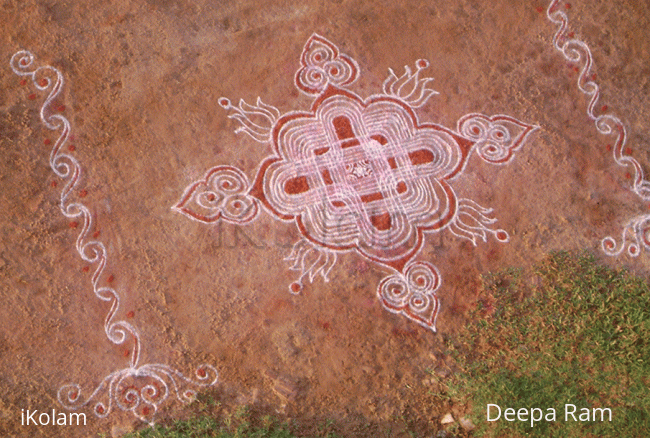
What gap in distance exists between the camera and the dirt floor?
560 cm

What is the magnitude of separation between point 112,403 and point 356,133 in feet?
12.0

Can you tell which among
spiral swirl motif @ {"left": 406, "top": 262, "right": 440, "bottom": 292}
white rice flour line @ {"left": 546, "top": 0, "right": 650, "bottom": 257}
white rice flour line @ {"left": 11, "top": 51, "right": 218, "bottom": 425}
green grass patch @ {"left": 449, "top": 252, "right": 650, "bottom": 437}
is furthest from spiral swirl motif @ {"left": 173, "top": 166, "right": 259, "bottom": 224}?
white rice flour line @ {"left": 546, "top": 0, "right": 650, "bottom": 257}

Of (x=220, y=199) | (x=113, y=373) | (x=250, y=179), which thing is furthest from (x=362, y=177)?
(x=113, y=373)

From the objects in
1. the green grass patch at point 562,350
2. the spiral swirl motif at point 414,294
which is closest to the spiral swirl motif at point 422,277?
the spiral swirl motif at point 414,294

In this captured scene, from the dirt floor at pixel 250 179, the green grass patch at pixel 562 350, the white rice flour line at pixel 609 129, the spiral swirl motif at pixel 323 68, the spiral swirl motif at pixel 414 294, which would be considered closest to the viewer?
the green grass patch at pixel 562 350

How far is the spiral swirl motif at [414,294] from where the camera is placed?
5793 mm

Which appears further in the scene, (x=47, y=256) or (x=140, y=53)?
(x=140, y=53)

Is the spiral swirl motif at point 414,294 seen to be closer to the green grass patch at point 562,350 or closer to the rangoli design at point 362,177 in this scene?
the rangoli design at point 362,177

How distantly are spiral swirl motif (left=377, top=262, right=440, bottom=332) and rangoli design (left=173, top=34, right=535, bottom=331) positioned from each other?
10 millimetres

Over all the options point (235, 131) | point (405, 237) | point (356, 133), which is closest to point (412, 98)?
point (356, 133)

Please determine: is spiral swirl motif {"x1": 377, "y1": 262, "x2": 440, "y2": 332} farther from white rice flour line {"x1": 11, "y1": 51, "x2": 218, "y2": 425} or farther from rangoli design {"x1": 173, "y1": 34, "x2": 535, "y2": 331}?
white rice flour line {"x1": 11, "y1": 51, "x2": 218, "y2": 425}

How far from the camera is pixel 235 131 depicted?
20.6 ft

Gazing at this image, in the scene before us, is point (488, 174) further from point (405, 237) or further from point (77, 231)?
point (77, 231)

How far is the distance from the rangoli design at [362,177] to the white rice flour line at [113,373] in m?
0.98
